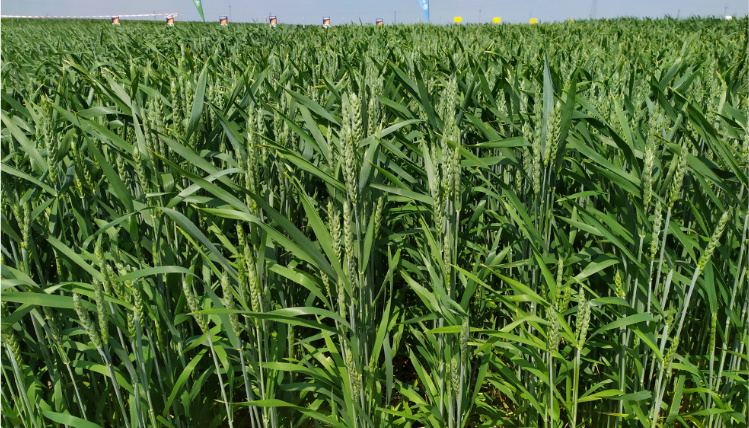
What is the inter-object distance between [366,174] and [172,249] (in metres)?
0.59

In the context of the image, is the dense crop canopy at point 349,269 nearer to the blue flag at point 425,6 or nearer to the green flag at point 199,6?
the green flag at point 199,6

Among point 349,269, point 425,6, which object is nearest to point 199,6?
point 349,269

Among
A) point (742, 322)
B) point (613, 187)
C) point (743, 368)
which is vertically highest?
point (613, 187)

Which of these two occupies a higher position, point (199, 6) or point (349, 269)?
point (199, 6)

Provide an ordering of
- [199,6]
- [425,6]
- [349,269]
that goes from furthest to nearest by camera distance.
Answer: [425,6]
[199,6]
[349,269]

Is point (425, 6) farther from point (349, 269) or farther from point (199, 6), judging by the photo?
point (349, 269)

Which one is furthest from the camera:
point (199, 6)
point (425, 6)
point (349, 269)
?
point (425, 6)

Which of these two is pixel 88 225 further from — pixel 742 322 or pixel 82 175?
pixel 742 322

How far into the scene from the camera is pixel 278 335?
132 cm

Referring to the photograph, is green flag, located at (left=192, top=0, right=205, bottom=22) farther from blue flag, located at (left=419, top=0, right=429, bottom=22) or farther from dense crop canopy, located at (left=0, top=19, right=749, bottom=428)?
blue flag, located at (left=419, top=0, right=429, bottom=22)

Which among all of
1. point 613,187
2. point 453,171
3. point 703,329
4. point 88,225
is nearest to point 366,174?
point 453,171

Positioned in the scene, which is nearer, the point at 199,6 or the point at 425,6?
the point at 199,6

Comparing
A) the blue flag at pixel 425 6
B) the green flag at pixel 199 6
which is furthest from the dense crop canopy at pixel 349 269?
the blue flag at pixel 425 6

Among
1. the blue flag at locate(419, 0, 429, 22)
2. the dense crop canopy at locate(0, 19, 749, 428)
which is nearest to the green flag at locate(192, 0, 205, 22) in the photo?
the dense crop canopy at locate(0, 19, 749, 428)
